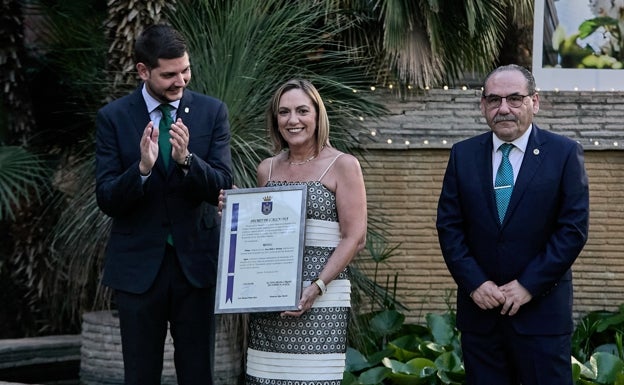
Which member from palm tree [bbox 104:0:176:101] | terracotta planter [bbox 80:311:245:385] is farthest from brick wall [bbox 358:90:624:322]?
palm tree [bbox 104:0:176:101]

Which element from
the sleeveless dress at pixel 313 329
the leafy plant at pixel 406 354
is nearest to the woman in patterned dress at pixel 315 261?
the sleeveless dress at pixel 313 329

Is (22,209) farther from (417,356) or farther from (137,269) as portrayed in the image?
(137,269)

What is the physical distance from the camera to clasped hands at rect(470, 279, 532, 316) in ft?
14.2

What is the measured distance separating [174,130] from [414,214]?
170 inches

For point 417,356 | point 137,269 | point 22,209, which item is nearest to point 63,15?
point 22,209

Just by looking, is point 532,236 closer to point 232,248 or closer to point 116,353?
point 232,248

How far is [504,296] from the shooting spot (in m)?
4.34

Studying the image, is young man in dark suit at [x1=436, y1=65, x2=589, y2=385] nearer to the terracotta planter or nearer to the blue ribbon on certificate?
the blue ribbon on certificate

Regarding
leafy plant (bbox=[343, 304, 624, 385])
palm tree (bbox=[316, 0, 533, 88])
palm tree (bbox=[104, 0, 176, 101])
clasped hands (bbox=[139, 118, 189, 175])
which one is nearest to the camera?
clasped hands (bbox=[139, 118, 189, 175])

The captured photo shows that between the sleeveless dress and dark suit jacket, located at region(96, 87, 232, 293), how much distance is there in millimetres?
358

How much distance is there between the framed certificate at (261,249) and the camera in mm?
4402

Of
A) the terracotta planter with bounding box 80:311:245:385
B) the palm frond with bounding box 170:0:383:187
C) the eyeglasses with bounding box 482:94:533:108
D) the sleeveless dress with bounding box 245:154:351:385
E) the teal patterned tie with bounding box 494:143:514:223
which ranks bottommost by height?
the terracotta planter with bounding box 80:311:245:385

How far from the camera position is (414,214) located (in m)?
8.40

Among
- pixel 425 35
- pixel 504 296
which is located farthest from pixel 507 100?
pixel 425 35
